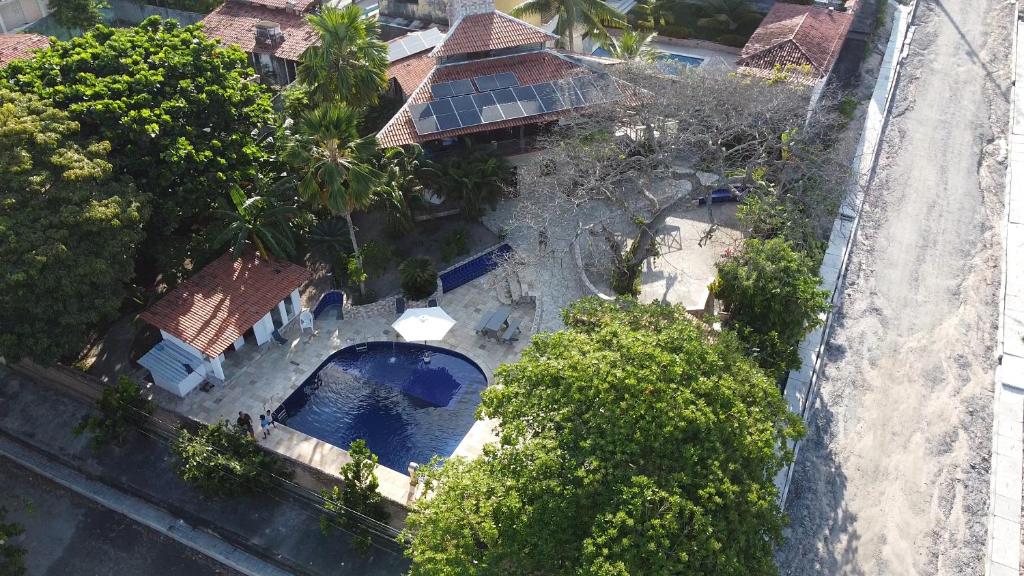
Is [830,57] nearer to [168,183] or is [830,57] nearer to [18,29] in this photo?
[168,183]

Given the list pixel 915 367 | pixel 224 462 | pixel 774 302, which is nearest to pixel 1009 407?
pixel 915 367

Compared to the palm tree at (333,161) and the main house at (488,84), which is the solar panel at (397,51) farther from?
the palm tree at (333,161)

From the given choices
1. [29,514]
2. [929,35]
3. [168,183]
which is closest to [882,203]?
[929,35]

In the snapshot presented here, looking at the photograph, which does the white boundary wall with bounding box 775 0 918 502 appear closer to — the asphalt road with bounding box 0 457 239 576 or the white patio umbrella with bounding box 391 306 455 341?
the white patio umbrella with bounding box 391 306 455 341

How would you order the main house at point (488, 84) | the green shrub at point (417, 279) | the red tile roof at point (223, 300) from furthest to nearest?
the main house at point (488, 84), the green shrub at point (417, 279), the red tile roof at point (223, 300)

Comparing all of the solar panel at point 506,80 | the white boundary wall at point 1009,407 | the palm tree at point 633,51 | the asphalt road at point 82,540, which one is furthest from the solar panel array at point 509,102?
the asphalt road at point 82,540

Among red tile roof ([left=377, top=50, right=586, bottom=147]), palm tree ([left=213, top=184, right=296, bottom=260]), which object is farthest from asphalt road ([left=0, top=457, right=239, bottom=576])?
red tile roof ([left=377, top=50, right=586, bottom=147])
